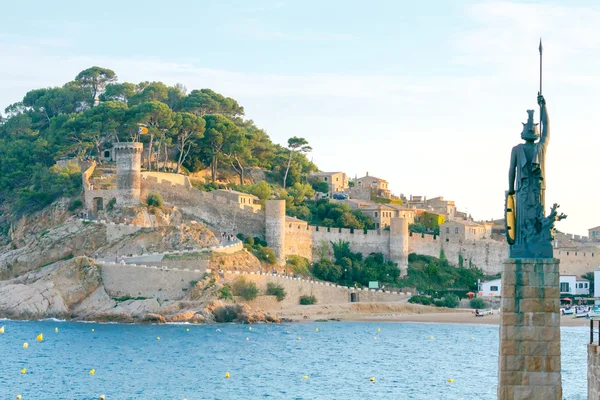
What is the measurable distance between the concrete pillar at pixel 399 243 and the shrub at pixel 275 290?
1044 centimetres

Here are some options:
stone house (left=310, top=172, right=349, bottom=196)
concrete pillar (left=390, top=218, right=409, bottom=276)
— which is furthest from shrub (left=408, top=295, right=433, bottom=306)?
stone house (left=310, top=172, right=349, bottom=196)

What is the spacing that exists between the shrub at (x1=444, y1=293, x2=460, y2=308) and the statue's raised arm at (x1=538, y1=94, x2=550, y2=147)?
47.3 m

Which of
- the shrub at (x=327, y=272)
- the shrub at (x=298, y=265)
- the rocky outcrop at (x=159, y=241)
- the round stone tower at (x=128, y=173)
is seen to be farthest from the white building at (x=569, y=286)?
the round stone tower at (x=128, y=173)

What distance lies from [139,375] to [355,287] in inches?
884

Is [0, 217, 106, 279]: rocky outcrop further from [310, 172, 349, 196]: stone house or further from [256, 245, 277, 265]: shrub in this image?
[310, 172, 349, 196]: stone house

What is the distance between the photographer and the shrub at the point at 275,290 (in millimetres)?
51178

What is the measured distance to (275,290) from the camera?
51.2 m

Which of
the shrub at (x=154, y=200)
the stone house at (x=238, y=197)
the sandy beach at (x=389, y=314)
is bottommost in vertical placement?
the sandy beach at (x=389, y=314)

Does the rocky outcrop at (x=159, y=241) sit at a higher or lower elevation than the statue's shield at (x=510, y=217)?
higher

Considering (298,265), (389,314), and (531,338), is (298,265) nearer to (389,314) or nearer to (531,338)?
(389,314)

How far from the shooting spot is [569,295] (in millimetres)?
58688

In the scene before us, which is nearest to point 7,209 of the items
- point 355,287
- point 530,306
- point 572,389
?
point 355,287

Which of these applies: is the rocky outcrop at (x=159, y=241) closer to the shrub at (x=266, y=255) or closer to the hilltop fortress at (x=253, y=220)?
the hilltop fortress at (x=253, y=220)

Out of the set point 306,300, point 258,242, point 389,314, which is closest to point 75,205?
point 258,242
